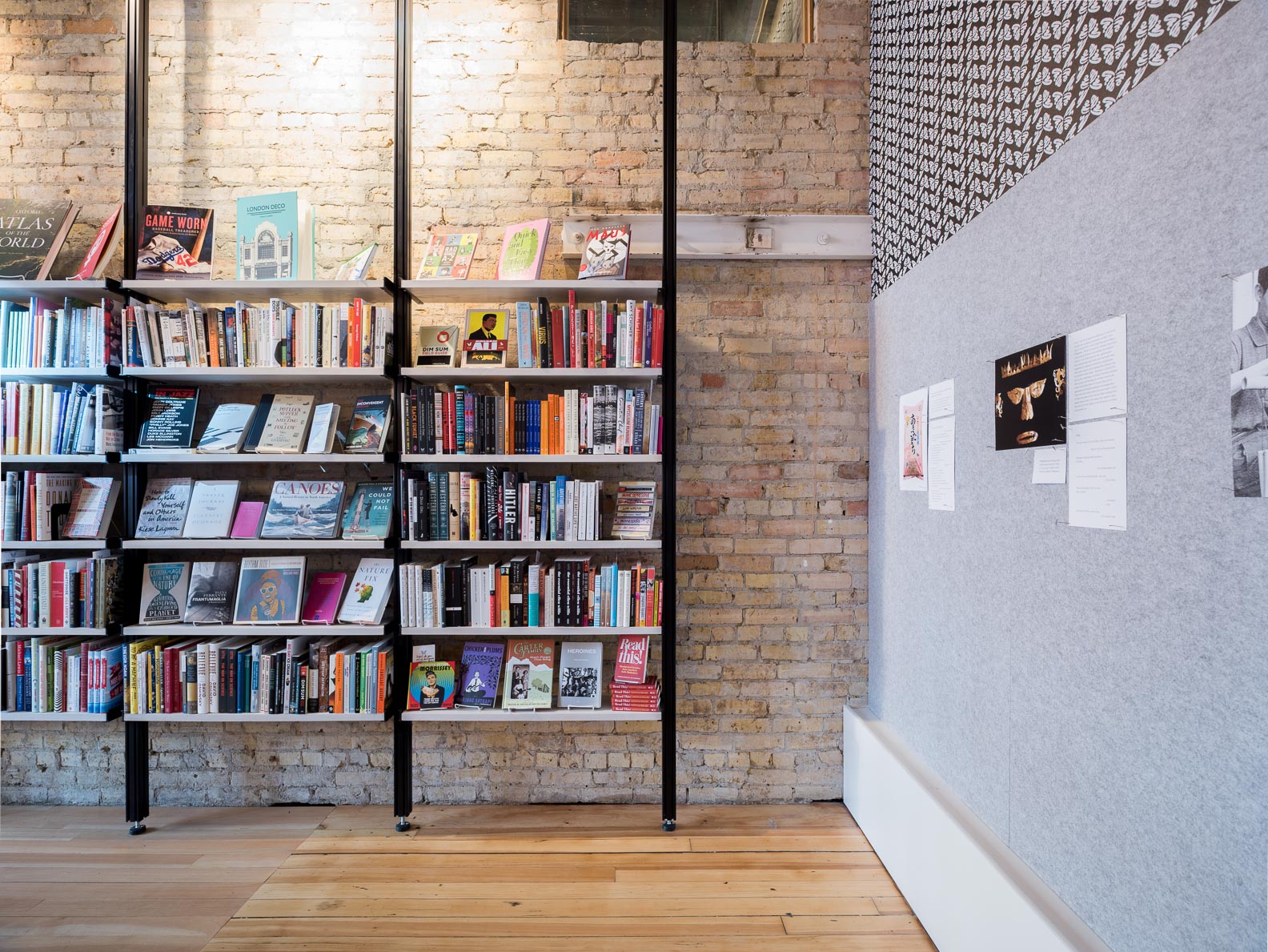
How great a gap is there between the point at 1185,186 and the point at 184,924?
3.13 meters

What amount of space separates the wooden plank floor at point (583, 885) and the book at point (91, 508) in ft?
4.72

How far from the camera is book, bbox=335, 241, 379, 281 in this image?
8.59ft

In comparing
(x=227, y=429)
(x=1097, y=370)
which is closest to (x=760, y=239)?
(x=1097, y=370)

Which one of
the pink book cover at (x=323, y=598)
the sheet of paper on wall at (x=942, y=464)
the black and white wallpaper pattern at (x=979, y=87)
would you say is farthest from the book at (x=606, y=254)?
the pink book cover at (x=323, y=598)

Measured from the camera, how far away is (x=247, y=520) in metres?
2.66

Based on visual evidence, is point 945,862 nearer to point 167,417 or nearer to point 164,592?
point 164,592

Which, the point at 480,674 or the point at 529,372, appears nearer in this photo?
the point at 529,372

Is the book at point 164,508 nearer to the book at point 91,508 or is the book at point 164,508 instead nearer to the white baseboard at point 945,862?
the book at point 91,508

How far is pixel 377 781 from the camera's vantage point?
2871mm

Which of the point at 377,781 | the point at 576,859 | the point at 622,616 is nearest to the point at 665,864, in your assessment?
the point at 576,859

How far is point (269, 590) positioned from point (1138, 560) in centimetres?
275

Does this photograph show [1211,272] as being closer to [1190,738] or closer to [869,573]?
[1190,738]

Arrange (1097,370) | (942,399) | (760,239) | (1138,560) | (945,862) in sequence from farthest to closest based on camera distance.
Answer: (760,239), (942,399), (945,862), (1097,370), (1138,560)

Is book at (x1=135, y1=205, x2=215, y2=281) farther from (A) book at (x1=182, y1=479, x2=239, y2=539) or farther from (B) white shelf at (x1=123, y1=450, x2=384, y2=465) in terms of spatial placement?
(A) book at (x1=182, y1=479, x2=239, y2=539)
